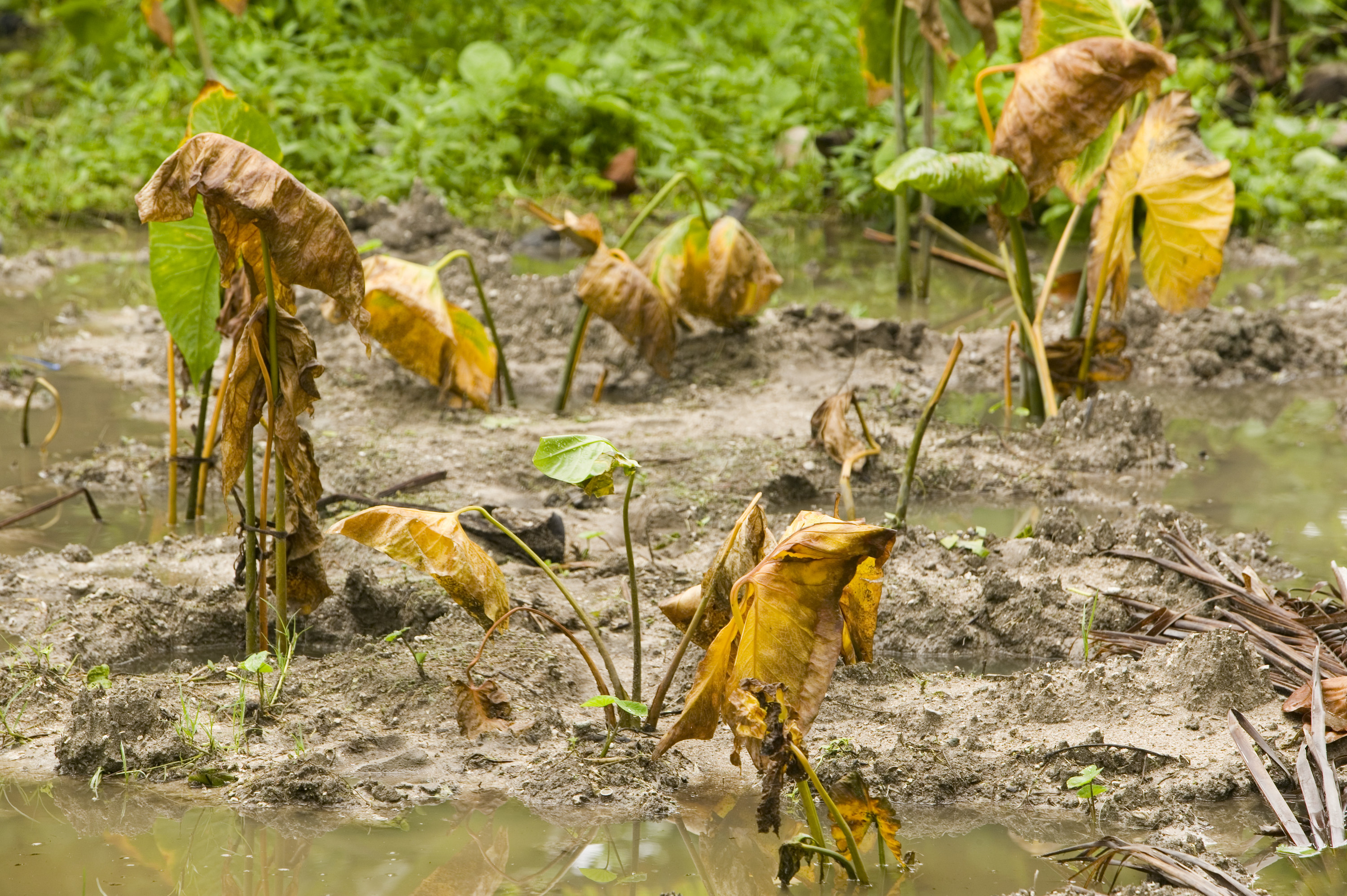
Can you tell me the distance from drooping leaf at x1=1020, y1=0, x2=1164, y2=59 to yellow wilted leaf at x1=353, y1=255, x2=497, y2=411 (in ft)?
6.75

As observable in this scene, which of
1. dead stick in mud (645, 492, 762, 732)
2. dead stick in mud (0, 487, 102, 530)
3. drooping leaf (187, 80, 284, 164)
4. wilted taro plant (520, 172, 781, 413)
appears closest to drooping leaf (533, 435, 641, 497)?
dead stick in mud (645, 492, 762, 732)

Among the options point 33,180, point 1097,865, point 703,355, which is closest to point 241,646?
point 1097,865

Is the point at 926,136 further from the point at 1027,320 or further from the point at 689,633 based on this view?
the point at 689,633

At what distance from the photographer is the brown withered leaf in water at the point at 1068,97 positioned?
3.63 meters

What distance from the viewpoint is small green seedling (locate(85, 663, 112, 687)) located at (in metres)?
2.42

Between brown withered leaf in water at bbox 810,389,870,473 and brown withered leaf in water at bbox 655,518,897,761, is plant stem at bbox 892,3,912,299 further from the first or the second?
brown withered leaf in water at bbox 655,518,897,761

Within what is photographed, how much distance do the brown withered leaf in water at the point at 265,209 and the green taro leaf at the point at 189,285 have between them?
454 millimetres

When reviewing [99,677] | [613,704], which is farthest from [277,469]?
[613,704]

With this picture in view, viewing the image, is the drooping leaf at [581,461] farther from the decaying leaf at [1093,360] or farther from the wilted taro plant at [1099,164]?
the decaying leaf at [1093,360]

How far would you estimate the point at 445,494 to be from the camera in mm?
3613

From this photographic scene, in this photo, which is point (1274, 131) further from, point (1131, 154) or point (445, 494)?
point (445, 494)

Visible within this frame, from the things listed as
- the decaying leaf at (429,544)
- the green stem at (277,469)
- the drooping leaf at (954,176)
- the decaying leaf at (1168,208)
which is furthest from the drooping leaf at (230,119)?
the decaying leaf at (1168,208)

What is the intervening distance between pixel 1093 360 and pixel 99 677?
127 inches

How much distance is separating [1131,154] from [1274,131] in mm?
5275
